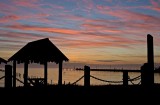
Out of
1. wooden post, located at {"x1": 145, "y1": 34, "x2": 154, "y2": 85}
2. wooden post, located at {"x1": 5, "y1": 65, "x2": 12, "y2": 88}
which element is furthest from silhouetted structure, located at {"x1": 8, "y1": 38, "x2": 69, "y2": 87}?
wooden post, located at {"x1": 145, "y1": 34, "x2": 154, "y2": 85}

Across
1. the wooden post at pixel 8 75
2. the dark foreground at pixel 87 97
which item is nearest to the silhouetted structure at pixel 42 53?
the dark foreground at pixel 87 97

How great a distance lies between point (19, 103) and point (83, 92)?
450cm

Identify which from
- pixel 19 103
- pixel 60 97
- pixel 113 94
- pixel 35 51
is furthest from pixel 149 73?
pixel 35 51

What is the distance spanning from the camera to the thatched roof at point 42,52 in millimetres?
21281

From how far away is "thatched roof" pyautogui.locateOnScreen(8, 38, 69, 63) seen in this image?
21.3 metres

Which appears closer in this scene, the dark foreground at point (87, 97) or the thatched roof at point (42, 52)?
the dark foreground at point (87, 97)

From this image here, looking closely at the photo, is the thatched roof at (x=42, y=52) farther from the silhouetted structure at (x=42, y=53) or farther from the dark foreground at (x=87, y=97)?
the dark foreground at (x=87, y=97)

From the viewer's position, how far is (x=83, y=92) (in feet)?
55.0

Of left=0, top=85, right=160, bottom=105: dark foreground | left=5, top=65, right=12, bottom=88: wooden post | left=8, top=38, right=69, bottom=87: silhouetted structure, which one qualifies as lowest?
left=0, top=85, right=160, bottom=105: dark foreground

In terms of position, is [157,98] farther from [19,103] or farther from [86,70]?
[19,103]

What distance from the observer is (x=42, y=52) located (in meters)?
21.3

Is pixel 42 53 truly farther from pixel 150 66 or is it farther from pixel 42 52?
pixel 150 66

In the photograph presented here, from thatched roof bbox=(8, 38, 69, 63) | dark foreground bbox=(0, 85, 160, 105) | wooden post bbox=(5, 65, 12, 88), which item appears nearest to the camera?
dark foreground bbox=(0, 85, 160, 105)

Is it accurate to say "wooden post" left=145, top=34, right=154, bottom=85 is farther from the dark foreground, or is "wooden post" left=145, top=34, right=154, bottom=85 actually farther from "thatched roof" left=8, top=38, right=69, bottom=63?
"thatched roof" left=8, top=38, right=69, bottom=63
